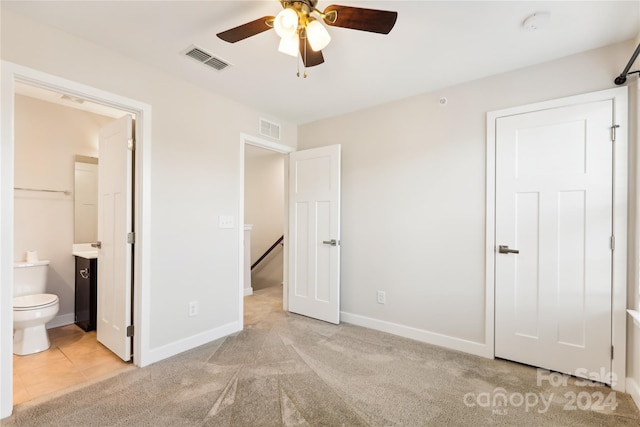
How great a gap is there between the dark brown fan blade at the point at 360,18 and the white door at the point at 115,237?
186cm

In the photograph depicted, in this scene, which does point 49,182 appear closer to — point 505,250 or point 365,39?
point 365,39

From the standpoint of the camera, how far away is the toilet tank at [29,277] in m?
2.85

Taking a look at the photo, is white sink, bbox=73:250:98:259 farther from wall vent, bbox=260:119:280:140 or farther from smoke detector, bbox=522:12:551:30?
smoke detector, bbox=522:12:551:30

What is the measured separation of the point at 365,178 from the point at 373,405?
Result: 7.00 ft

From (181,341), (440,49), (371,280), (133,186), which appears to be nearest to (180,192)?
(133,186)

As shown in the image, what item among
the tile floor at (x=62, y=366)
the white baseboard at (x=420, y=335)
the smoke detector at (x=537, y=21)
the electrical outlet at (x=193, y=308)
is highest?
the smoke detector at (x=537, y=21)

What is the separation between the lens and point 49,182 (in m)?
3.21

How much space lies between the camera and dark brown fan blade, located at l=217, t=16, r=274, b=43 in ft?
4.93

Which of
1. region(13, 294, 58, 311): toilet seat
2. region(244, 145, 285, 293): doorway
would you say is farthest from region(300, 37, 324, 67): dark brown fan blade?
region(244, 145, 285, 293): doorway

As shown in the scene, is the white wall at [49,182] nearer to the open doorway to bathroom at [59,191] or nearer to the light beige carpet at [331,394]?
the open doorway to bathroom at [59,191]

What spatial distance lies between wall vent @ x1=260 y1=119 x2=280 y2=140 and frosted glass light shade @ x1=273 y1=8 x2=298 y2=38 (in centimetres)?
196

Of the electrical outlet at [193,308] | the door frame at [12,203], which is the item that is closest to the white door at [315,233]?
the electrical outlet at [193,308]

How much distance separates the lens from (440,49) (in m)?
2.12

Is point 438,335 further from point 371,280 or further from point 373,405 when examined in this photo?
point 373,405
